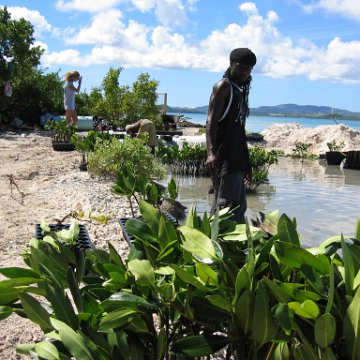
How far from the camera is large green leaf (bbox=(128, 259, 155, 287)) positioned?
136 centimetres

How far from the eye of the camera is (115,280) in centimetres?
148

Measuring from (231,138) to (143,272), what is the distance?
3274mm

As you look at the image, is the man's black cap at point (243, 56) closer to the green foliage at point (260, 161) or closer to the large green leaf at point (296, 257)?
the large green leaf at point (296, 257)

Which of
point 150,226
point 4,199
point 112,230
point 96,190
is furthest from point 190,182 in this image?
point 150,226

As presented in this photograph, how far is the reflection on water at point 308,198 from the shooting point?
7.83 metres

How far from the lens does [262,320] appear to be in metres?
1.20

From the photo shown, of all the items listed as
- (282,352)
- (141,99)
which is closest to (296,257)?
(282,352)

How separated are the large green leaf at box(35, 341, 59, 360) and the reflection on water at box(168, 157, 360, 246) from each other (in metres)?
5.53

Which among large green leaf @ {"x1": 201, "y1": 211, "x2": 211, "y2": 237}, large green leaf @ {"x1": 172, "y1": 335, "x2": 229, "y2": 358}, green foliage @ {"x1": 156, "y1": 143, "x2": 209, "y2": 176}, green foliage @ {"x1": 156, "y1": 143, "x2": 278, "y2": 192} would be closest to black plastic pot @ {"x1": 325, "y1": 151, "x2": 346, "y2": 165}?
green foliage @ {"x1": 156, "y1": 143, "x2": 278, "y2": 192}

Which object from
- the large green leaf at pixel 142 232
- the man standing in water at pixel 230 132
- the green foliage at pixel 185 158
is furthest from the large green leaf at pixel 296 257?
the green foliage at pixel 185 158

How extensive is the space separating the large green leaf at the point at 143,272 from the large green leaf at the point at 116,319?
8 centimetres

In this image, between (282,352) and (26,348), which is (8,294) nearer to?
(26,348)

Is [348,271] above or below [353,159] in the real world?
above

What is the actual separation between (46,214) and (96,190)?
4.49ft
